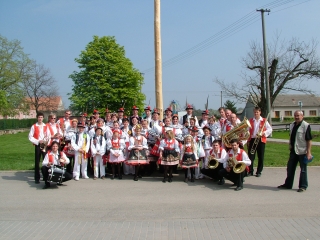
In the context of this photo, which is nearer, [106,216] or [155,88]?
[106,216]

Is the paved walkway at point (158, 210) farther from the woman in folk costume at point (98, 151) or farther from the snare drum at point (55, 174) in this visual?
the woman in folk costume at point (98, 151)

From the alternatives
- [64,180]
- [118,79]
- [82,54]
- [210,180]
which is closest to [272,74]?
[118,79]

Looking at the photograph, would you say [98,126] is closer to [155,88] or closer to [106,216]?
[155,88]

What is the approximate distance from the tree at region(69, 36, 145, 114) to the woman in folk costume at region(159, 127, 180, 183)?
22.4 meters

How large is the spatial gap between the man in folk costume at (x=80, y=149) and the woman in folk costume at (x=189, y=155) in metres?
2.77

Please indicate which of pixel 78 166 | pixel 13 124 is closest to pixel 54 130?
pixel 78 166

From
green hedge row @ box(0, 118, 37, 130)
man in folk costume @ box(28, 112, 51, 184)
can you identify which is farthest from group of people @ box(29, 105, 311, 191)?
green hedge row @ box(0, 118, 37, 130)

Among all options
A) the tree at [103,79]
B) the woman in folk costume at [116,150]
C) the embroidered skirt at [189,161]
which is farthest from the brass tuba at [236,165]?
the tree at [103,79]

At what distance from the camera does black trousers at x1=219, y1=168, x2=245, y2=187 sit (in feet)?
25.7

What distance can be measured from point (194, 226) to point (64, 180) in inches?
163

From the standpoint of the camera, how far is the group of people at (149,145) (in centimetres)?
859

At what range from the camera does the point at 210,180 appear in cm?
895

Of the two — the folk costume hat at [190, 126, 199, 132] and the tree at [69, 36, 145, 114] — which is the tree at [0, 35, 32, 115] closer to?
the tree at [69, 36, 145, 114]

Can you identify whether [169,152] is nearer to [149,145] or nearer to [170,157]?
[170,157]
